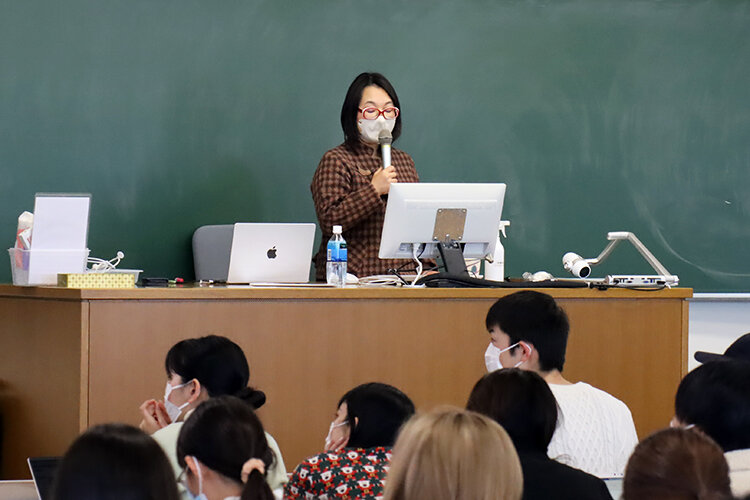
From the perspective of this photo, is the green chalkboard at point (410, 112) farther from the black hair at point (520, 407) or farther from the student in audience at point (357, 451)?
the black hair at point (520, 407)

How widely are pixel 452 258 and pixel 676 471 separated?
2.31 metres

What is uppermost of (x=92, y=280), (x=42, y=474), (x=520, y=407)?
(x=92, y=280)

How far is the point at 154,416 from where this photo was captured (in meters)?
2.68

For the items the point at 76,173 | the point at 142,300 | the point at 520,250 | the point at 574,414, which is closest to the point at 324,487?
the point at 574,414

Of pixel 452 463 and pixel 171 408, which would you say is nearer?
pixel 452 463

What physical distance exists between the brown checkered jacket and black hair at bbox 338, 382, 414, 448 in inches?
63.6

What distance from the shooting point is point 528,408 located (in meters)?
1.86

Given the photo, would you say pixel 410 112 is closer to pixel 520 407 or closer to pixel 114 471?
pixel 520 407

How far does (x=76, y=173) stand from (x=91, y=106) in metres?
0.31

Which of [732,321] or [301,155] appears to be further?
[732,321]

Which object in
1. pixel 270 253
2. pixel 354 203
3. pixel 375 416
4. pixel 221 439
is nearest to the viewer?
pixel 221 439

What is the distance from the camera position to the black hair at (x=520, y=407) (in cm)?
185

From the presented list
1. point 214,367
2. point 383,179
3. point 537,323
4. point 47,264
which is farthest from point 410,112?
point 214,367

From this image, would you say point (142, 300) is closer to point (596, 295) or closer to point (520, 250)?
point (596, 295)
